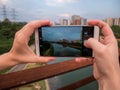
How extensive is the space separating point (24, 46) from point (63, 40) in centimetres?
13

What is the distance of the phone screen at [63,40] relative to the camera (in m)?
0.52

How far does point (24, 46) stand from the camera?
443mm

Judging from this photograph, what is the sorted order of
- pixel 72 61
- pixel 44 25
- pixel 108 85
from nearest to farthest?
pixel 108 85
pixel 44 25
pixel 72 61

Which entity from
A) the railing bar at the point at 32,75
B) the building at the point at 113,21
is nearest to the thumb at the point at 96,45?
the railing bar at the point at 32,75

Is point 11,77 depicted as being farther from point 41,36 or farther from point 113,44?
point 113,44

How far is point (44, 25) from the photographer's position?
0.48 m

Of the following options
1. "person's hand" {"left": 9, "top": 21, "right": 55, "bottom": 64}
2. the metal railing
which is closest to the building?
the metal railing

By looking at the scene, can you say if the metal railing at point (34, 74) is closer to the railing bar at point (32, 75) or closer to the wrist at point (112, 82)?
the railing bar at point (32, 75)

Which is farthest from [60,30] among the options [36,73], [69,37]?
[36,73]

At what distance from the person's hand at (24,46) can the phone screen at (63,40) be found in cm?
5

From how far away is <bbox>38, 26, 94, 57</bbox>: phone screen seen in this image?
52 centimetres

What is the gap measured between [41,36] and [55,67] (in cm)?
11

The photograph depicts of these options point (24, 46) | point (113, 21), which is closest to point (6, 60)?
point (24, 46)

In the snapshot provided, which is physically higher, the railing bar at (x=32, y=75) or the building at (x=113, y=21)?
the building at (x=113, y=21)
